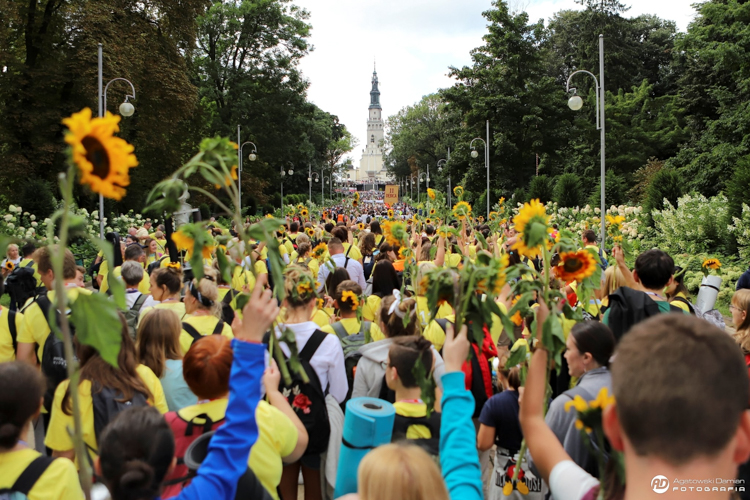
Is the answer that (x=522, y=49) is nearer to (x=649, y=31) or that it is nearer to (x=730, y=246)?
(x=649, y=31)

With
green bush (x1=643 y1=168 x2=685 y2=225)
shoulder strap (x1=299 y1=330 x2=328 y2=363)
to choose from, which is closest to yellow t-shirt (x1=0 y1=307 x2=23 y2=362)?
shoulder strap (x1=299 y1=330 x2=328 y2=363)

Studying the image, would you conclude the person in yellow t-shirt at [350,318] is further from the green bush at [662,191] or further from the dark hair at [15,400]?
the green bush at [662,191]

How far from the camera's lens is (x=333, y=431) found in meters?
3.49

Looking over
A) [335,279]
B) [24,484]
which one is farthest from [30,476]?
[335,279]

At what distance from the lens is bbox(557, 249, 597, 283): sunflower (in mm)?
2568

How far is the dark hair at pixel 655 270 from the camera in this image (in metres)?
4.32

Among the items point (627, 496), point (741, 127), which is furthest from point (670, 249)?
point (627, 496)

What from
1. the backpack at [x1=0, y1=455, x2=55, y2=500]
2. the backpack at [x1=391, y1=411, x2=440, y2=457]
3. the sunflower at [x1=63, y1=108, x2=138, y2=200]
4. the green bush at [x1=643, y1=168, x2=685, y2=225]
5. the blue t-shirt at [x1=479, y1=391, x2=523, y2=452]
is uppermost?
the green bush at [x1=643, y1=168, x2=685, y2=225]

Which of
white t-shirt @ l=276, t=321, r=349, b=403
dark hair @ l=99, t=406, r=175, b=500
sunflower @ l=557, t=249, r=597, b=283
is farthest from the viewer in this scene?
white t-shirt @ l=276, t=321, r=349, b=403

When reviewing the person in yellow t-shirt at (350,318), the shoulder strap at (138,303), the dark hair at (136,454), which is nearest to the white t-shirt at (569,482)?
the dark hair at (136,454)

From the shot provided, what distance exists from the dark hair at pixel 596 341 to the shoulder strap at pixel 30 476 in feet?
8.26

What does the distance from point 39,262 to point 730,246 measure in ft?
54.5

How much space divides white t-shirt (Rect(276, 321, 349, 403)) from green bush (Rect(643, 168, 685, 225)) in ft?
66.5

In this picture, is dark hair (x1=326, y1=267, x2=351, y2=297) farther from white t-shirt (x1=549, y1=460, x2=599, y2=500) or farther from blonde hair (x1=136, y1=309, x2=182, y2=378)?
white t-shirt (x1=549, y1=460, x2=599, y2=500)
